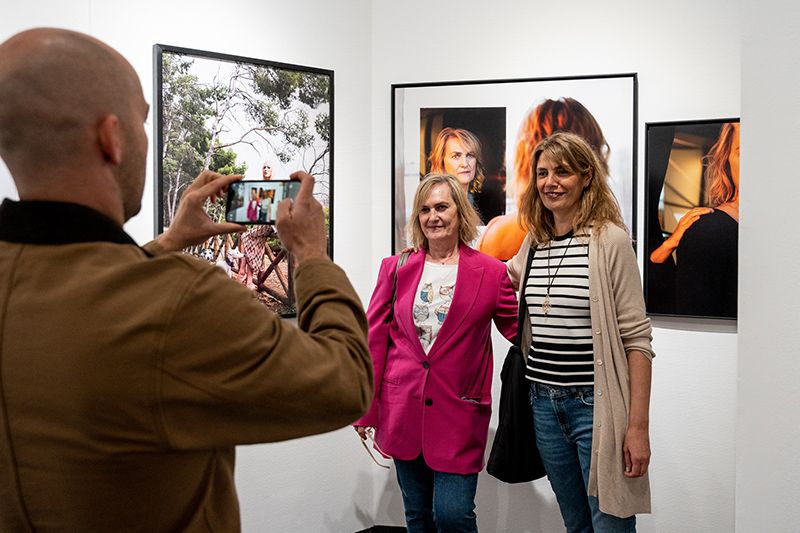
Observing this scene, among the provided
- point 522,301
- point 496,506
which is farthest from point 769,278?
point 496,506

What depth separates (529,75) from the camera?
11.8ft

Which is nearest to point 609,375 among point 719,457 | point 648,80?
point 719,457

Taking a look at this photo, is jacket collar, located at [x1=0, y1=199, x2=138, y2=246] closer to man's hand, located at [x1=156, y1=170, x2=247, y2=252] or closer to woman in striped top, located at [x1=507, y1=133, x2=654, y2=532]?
man's hand, located at [x1=156, y1=170, x2=247, y2=252]

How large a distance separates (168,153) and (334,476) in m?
1.72

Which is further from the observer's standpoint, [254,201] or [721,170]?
[721,170]

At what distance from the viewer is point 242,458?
Result: 3.29 meters

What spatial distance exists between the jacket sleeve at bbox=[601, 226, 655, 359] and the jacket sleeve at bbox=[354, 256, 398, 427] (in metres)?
0.90

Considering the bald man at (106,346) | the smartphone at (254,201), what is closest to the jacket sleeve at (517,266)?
the smartphone at (254,201)

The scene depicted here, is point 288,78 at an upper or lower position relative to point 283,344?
upper

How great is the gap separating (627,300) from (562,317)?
21 cm

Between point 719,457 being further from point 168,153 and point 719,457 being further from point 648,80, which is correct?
point 168,153

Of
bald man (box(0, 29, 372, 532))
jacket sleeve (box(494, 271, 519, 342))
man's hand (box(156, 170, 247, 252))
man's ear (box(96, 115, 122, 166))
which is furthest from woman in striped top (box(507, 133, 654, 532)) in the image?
man's ear (box(96, 115, 122, 166))

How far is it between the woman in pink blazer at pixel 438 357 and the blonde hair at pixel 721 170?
98cm

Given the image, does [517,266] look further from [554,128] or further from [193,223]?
[193,223]
